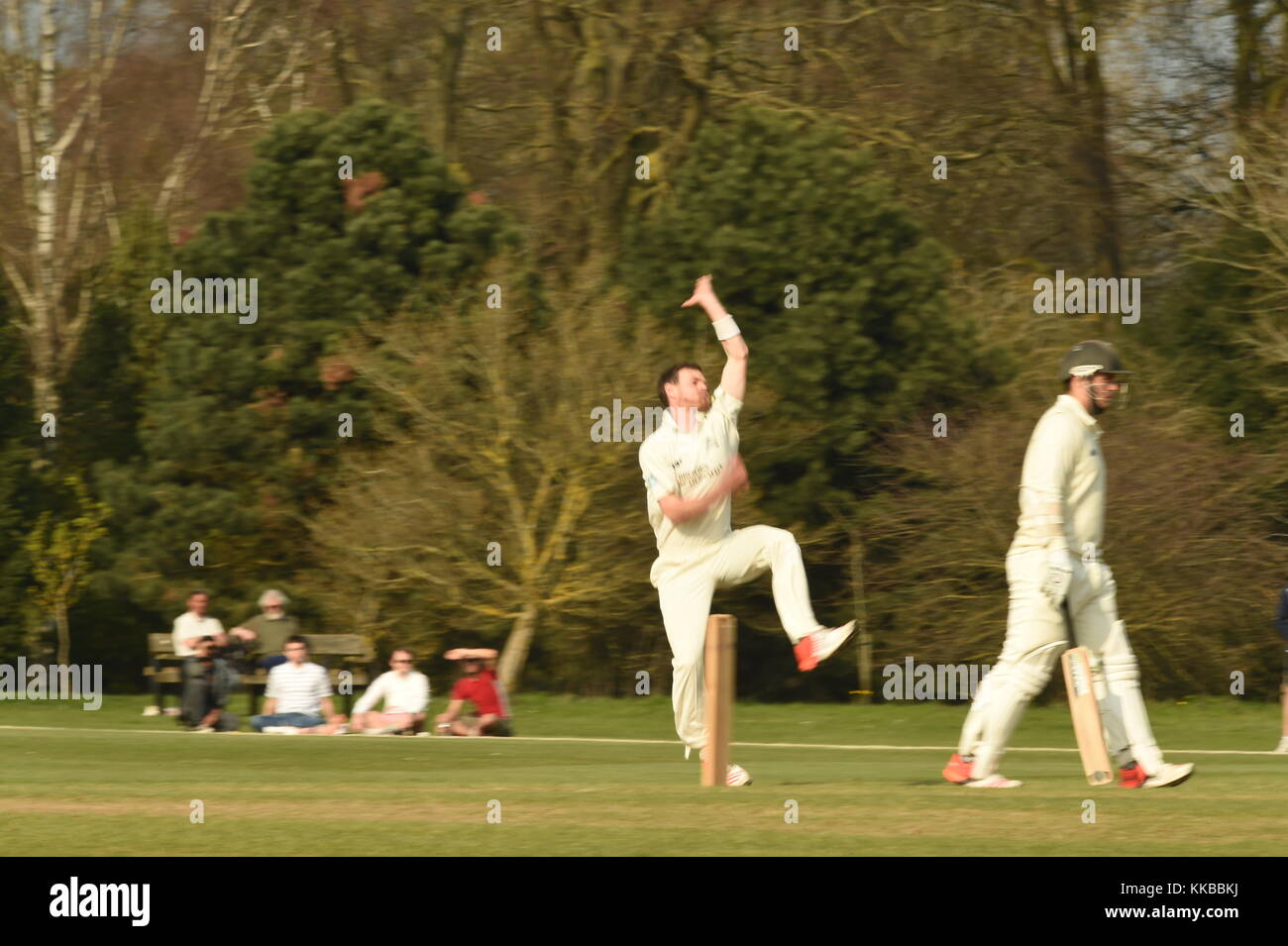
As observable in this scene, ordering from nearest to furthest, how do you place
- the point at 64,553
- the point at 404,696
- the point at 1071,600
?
1. the point at 1071,600
2. the point at 404,696
3. the point at 64,553

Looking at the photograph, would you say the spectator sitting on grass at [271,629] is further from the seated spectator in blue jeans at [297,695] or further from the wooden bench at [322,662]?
the seated spectator in blue jeans at [297,695]

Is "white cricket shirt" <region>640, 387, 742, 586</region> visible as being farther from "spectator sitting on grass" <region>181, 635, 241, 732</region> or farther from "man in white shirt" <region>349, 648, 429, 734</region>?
"spectator sitting on grass" <region>181, 635, 241, 732</region>

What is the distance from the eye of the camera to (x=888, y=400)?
87.1 ft

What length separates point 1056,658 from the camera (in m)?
9.80

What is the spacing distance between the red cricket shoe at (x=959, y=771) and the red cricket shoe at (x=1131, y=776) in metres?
0.66

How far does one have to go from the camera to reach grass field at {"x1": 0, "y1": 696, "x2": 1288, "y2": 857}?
766 cm

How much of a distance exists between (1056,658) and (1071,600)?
0.89 feet

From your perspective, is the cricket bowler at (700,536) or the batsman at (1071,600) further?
the cricket bowler at (700,536)

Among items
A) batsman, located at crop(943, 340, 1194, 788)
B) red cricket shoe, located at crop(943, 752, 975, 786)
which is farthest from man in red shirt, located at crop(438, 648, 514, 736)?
batsman, located at crop(943, 340, 1194, 788)

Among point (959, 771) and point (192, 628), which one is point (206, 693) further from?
point (959, 771)

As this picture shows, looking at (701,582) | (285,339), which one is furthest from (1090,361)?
(285,339)

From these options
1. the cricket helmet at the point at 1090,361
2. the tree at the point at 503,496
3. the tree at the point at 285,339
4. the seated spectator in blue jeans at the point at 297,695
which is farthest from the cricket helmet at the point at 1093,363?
the tree at the point at 285,339

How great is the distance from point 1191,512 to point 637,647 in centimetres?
680

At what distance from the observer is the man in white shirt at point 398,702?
1838 cm
